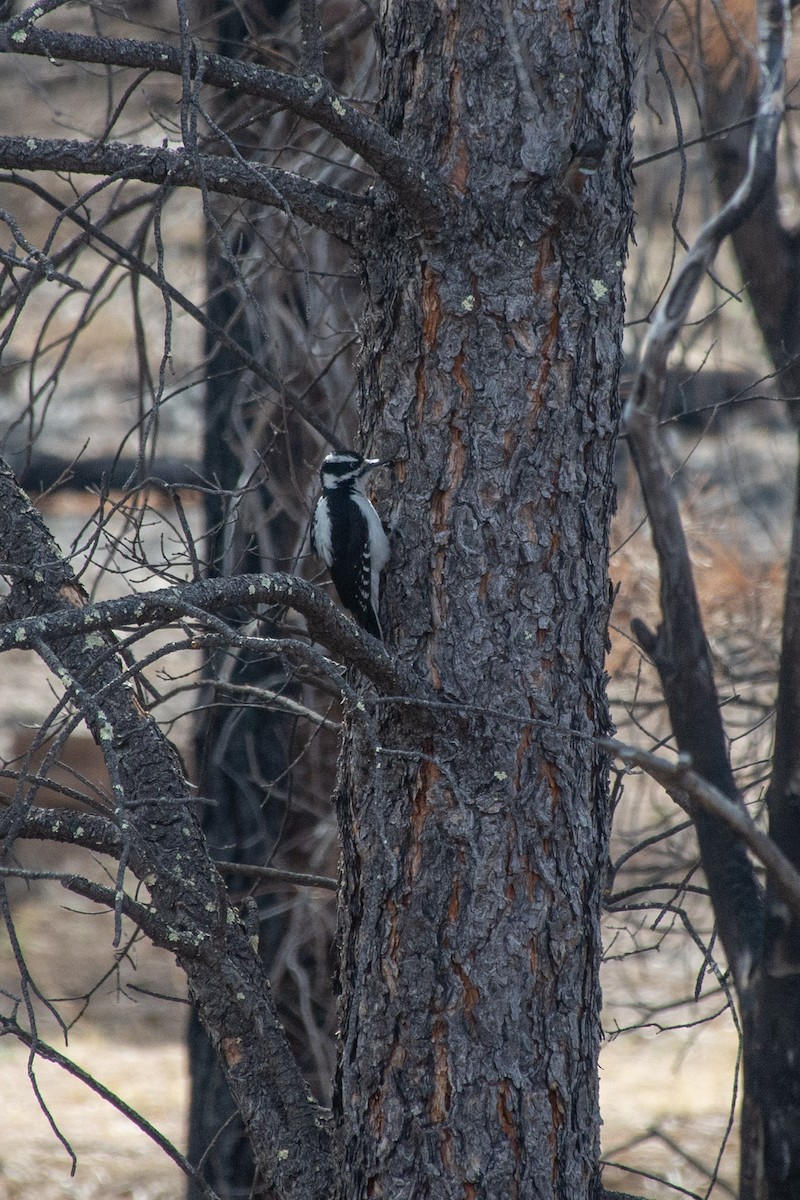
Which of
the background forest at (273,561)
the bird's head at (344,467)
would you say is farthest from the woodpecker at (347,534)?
the background forest at (273,561)

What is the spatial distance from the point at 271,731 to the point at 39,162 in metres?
3.31

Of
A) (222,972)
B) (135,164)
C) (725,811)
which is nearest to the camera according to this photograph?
(725,811)

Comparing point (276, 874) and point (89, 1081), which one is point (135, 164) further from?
point (89, 1081)

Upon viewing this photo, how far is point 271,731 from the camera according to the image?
16.7 feet

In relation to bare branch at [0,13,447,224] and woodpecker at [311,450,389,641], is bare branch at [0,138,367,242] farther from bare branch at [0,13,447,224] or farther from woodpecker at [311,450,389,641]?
woodpecker at [311,450,389,641]

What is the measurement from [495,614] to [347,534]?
1008mm

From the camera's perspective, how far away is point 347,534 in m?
3.11

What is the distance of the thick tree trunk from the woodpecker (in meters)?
0.41

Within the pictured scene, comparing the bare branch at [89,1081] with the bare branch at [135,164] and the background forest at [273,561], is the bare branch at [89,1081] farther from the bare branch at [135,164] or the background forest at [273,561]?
the bare branch at [135,164]

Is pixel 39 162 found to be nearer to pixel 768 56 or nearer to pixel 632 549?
pixel 768 56

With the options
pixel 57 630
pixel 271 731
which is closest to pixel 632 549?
pixel 271 731

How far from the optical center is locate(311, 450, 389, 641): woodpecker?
2820 millimetres

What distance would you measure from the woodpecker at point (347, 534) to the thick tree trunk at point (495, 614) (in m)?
0.41

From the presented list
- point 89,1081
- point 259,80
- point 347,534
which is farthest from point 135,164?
point 89,1081
